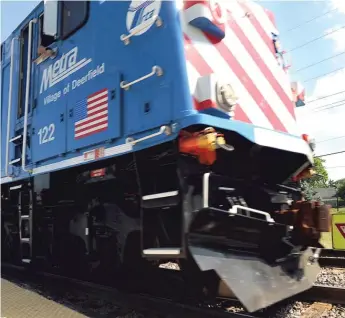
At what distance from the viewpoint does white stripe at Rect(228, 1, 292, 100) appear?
167 inches

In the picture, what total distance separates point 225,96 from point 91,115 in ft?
5.14

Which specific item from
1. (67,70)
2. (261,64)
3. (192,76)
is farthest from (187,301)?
(67,70)

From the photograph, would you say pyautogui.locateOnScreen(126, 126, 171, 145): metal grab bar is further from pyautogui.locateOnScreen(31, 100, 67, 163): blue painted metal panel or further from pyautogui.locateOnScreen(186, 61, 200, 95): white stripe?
pyautogui.locateOnScreen(31, 100, 67, 163): blue painted metal panel

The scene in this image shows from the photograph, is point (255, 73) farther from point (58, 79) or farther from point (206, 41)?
point (58, 79)

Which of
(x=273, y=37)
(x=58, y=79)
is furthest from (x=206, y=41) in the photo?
(x=58, y=79)

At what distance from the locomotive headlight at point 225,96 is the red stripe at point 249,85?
21.7 inches

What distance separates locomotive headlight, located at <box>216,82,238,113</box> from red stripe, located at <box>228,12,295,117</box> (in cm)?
96

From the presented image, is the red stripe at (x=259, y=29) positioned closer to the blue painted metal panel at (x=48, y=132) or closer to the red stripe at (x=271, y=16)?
the red stripe at (x=271, y=16)

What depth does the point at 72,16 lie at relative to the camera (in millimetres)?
4859

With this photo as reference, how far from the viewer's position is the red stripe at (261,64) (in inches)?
163

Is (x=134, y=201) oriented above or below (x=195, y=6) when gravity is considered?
below

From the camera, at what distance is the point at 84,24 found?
4.59m

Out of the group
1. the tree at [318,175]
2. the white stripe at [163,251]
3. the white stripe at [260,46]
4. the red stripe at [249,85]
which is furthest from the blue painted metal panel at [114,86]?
the tree at [318,175]

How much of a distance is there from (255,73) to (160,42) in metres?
1.10
